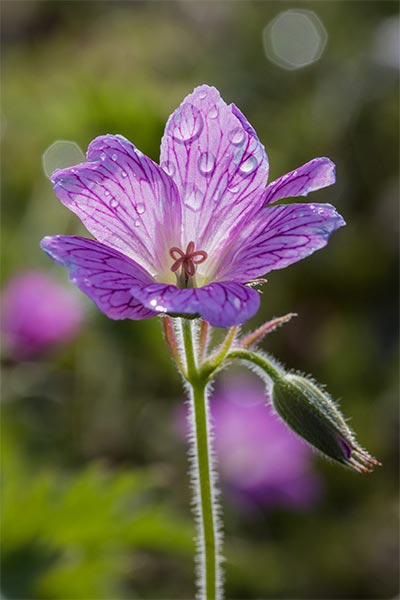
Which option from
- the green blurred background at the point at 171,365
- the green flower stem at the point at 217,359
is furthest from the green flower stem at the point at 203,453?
the green blurred background at the point at 171,365

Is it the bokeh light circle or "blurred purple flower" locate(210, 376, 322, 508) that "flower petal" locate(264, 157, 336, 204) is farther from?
the bokeh light circle

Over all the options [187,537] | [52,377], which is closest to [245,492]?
[52,377]

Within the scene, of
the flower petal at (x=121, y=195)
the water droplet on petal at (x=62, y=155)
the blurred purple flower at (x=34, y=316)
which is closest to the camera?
the flower petal at (x=121, y=195)

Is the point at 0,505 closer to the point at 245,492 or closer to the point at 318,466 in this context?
the point at 245,492

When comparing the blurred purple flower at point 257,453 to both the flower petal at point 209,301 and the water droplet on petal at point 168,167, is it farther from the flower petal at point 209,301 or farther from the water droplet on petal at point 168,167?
the flower petal at point 209,301

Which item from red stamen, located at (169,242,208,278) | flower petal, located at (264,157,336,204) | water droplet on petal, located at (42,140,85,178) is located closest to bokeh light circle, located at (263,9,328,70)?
water droplet on petal, located at (42,140,85,178)
